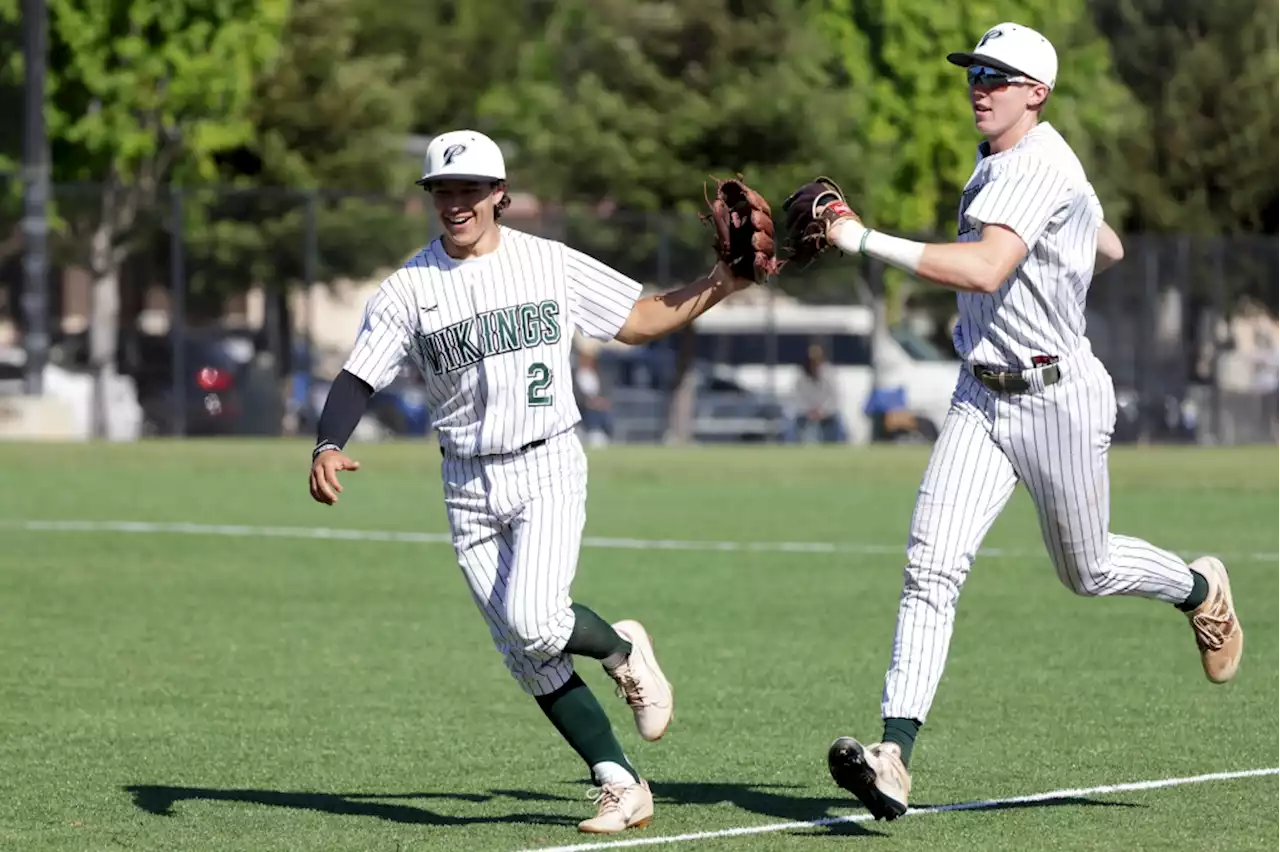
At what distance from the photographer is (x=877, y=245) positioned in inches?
259

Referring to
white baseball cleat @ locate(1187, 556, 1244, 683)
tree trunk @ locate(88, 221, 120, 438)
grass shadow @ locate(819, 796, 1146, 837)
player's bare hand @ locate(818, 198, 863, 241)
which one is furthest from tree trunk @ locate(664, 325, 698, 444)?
player's bare hand @ locate(818, 198, 863, 241)

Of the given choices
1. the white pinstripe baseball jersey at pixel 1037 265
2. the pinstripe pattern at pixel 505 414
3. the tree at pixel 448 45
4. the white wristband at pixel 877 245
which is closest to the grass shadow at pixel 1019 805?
the pinstripe pattern at pixel 505 414

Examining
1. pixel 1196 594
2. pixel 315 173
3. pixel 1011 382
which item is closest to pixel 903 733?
pixel 1011 382

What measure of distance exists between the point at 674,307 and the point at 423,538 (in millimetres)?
10655

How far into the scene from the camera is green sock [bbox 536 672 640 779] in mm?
7012

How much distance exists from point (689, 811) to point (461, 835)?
81 centimetres

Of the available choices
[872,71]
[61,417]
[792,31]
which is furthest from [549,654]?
[872,71]

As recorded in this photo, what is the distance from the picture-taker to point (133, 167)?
34.6 meters

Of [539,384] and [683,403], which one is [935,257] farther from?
[683,403]

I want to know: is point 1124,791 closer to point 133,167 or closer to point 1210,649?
point 1210,649

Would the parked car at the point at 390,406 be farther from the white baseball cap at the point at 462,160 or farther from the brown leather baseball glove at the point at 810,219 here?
the brown leather baseball glove at the point at 810,219

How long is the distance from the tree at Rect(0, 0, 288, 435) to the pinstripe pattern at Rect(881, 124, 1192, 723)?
25.6m

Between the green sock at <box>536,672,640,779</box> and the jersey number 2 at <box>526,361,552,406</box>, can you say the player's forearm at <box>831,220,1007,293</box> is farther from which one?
the green sock at <box>536,672,640,779</box>

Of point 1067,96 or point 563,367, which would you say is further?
point 1067,96
